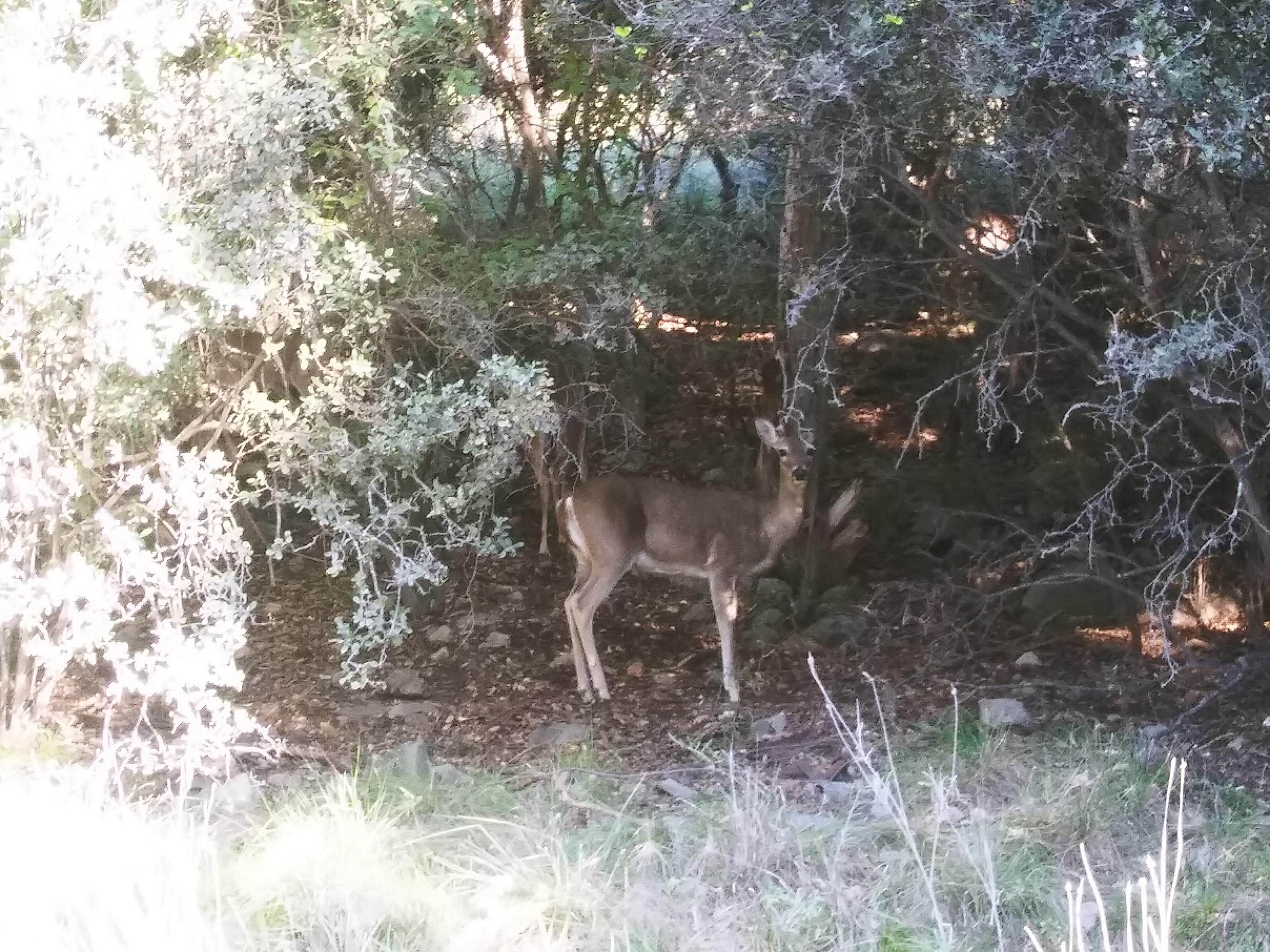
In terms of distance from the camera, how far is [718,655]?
8719 millimetres

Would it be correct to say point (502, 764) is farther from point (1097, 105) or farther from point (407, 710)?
point (1097, 105)

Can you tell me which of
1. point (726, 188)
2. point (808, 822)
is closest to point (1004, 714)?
point (808, 822)

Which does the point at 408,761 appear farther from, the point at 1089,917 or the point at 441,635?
the point at 1089,917

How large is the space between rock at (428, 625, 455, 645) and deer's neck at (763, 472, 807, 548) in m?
2.14

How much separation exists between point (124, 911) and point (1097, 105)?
4279mm

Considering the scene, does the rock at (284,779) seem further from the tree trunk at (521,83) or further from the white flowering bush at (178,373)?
the tree trunk at (521,83)

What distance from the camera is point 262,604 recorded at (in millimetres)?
9570

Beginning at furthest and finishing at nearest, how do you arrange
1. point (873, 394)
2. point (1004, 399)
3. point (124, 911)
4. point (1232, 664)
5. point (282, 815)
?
1. point (873, 394)
2. point (1004, 399)
3. point (1232, 664)
4. point (282, 815)
5. point (124, 911)

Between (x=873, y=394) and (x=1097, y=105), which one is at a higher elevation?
(x=1097, y=105)

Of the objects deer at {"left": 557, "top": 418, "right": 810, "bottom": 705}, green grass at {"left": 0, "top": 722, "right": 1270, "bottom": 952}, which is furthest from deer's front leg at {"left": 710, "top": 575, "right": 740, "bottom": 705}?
green grass at {"left": 0, "top": 722, "right": 1270, "bottom": 952}

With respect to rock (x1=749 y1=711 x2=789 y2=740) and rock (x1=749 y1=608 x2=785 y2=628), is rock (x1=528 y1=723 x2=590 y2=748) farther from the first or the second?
rock (x1=749 y1=608 x2=785 y2=628)

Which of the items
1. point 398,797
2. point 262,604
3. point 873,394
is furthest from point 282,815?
point 873,394

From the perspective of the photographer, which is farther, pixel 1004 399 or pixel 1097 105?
pixel 1004 399

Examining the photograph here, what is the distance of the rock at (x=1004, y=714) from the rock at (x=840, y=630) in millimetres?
1540
